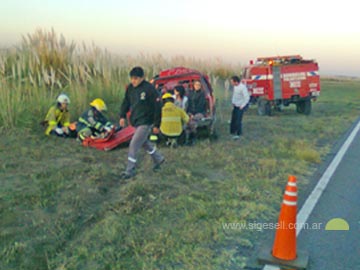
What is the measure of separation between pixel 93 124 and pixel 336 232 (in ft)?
21.0

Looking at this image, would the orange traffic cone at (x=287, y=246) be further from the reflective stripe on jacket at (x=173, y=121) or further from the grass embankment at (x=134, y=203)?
the reflective stripe on jacket at (x=173, y=121)

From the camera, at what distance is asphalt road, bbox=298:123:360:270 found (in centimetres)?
448

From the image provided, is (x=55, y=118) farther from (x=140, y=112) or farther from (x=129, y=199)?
(x=129, y=199)

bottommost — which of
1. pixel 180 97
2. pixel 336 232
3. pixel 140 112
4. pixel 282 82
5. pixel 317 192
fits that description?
pixel 317 192

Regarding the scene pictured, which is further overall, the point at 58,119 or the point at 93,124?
the point at 58,119

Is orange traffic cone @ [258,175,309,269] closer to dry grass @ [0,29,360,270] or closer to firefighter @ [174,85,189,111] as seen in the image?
dry grass @ [0,29,360,270]

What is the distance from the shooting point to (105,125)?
1032 centimetres

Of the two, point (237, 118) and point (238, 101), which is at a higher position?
point (238, 101)

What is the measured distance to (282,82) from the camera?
1919 cm

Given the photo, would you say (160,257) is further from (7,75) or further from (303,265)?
(7,75)

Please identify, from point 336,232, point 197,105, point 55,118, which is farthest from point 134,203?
point 197,105

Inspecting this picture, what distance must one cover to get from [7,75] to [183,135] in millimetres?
5020

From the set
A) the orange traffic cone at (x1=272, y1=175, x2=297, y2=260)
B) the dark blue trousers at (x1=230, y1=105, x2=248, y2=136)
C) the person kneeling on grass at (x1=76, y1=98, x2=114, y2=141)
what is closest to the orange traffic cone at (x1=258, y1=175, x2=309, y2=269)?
the orange traffic cone at (x1=272, y1=175, x2=297, y2=260)

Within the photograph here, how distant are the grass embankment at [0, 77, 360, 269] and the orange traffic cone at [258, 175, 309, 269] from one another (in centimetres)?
27
